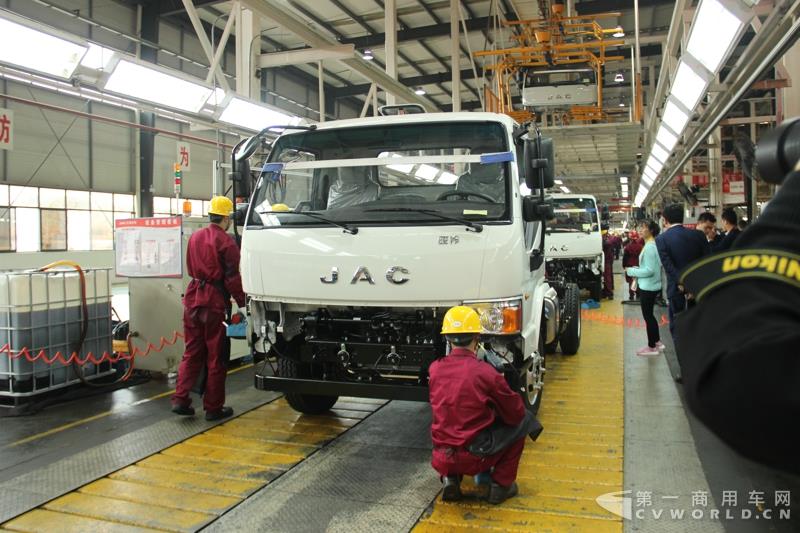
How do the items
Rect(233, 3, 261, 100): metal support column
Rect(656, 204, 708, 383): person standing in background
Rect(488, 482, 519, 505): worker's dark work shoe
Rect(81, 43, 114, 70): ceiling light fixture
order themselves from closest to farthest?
Rect(488, 482, 519, 505): worker's dark work shoe < Rect(81, 43, 114, 70): ceiling light fixture < Rect(656, 204, 708, 383): person standing in background < Rect(233, 3, 261, 100): metal support column

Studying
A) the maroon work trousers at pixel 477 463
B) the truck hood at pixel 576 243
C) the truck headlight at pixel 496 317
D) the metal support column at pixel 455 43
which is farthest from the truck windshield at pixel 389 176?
the truck hood at pixel 576 243

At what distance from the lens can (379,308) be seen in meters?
3.97

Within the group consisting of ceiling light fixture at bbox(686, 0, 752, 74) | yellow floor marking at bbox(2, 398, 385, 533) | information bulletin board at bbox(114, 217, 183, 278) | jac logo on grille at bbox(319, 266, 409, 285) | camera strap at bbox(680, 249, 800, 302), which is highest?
ceiling light fixture at bbox(686, 0, 752, 74)

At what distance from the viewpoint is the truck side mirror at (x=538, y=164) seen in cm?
394

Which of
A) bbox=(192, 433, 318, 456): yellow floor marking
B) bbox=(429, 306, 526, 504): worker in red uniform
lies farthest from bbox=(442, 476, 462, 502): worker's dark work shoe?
bbox=(192, 433, 318, 456): yellow floor marking

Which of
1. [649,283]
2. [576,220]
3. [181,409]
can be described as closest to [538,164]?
[181,409]

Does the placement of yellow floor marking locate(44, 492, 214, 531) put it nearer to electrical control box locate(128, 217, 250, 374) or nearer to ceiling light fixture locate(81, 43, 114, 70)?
electrical control box locate(128, 217, 250, 374)

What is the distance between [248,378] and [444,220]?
376 cm

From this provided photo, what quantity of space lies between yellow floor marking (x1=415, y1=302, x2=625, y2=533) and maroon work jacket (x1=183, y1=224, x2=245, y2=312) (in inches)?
96.1

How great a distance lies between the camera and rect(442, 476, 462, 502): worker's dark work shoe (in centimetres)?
327

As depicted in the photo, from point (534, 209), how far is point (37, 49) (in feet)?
14.1

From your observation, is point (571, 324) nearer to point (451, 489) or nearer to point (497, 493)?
point (497, 493)

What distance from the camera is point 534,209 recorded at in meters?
4.05

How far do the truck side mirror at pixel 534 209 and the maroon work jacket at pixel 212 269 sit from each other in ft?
7.74
